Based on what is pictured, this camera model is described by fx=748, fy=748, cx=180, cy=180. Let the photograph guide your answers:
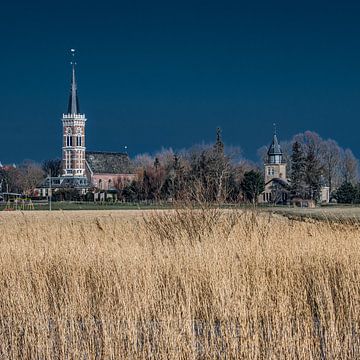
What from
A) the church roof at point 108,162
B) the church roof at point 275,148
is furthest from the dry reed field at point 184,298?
the church roof at point 108,162

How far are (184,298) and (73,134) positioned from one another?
138 m

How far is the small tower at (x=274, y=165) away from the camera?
100 m

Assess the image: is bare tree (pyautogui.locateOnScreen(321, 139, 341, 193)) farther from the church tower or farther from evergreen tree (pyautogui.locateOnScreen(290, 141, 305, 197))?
the church tower

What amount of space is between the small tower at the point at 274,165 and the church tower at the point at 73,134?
48.6m

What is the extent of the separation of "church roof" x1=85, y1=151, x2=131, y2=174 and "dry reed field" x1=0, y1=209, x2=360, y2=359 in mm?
125113

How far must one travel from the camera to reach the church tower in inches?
5551

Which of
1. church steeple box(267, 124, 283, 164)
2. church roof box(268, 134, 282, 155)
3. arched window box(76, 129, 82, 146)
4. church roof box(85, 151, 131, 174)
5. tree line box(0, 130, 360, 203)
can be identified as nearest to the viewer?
tree line box(0, 130, 360, 203)

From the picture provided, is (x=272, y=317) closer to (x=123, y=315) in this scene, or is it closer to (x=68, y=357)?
(x=123, y=315)

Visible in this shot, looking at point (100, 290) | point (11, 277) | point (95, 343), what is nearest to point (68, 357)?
point (95, 343)

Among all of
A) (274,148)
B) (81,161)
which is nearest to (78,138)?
(81,161)

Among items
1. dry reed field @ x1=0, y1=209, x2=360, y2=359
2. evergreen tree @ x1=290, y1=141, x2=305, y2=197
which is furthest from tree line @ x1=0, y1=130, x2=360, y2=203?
dry reed field @ x1=0, y1=209, x2=360, y2=359

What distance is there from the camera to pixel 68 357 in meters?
7.12

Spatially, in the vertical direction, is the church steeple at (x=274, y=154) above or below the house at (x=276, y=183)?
above

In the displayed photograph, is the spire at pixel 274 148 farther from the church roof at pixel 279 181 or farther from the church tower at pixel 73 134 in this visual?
the church tower at pixel 73 134
